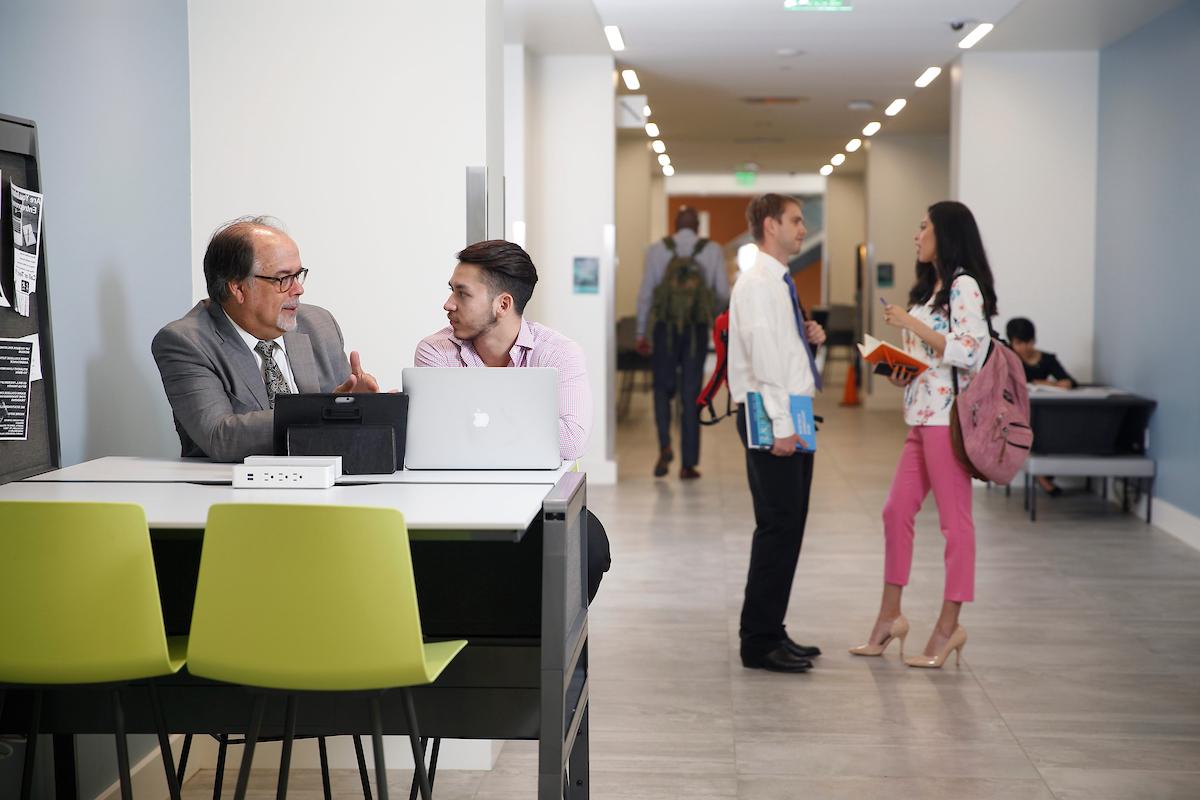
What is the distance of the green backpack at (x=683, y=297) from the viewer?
930 centimetres

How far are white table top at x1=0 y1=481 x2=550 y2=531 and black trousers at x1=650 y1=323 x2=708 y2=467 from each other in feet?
21.9

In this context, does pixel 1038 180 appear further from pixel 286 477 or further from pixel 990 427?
pixel 286 477

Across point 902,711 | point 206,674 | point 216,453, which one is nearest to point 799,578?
point 902,711

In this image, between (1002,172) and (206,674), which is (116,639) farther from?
(1002,172)

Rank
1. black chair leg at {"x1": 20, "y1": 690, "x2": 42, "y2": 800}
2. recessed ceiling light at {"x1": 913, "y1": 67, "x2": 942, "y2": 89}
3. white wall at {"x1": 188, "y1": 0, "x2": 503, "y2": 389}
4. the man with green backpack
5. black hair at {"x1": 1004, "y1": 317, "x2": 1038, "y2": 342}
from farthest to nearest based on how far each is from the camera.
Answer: recessed ceiling light at {"x1": 913, "y1": 67, "x2": 942, "y2": 89}, the man with green backpack, black hair at {"x1": 1004, "y1": 317, "x2": 1038, "y2": 342}, white wall at {"x1": 188, "y1": 0, "x2": 503, "y2": 389}, black chair leg at {"x1": 20, "y1": 690, "x2": 42, "y2": 800}

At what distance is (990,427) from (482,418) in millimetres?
2139

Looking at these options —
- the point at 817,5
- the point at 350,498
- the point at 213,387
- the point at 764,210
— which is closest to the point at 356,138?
the point at 213,387

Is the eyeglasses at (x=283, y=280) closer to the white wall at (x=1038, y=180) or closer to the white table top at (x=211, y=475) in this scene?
the white table top at (x=211, y=475)

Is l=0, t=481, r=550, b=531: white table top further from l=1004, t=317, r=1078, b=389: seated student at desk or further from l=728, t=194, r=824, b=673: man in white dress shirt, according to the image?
l=1004, t=317, r=1078, b=389: seated student at desk

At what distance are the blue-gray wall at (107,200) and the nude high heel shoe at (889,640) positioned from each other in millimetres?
2535

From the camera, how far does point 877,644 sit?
4.75 meters

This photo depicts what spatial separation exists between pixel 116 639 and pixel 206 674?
179mm

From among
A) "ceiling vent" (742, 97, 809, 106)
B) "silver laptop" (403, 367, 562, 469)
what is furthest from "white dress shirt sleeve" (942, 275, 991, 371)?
"ceiling vent" (742, 97, 809, 106)

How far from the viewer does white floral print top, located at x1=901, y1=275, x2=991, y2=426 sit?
434 cm
